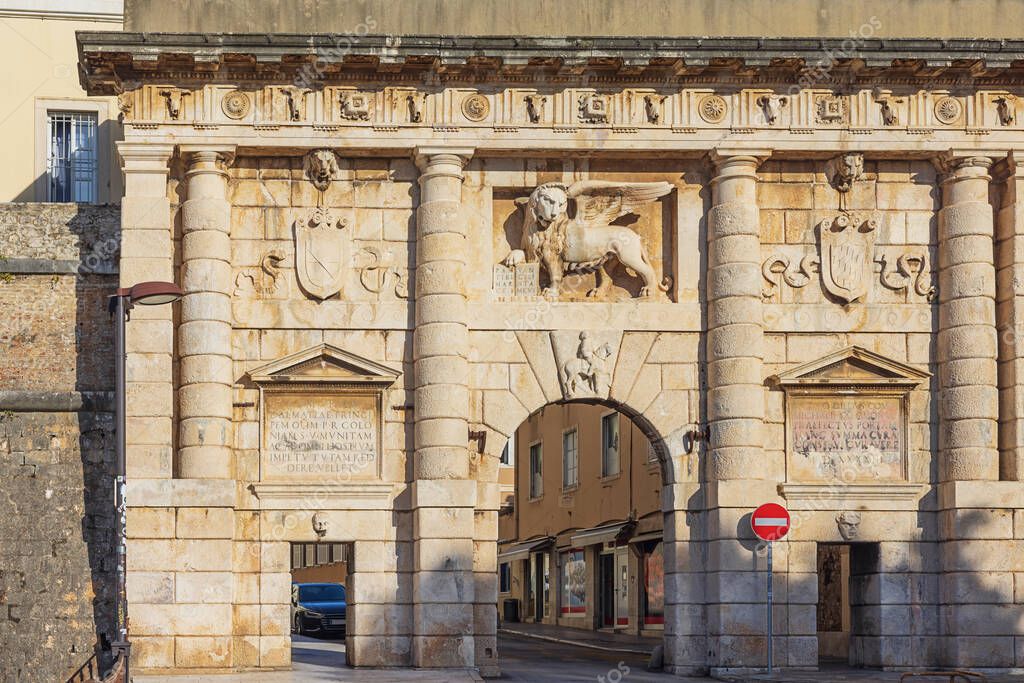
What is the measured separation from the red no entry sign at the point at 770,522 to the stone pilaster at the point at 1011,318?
13.0 ft

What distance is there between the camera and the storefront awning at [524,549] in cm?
5572

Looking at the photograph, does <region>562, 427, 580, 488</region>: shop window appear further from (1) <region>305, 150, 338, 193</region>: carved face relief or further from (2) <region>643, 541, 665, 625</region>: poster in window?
(1) <region>305, 150, 338, 193</region>: carved face relief

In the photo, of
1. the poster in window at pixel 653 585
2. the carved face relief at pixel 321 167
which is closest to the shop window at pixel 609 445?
the poster in window at pixel 653 585

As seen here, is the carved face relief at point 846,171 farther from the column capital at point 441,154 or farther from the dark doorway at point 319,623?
the dark doorway at point 319,623

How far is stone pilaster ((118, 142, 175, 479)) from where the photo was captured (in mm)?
30203

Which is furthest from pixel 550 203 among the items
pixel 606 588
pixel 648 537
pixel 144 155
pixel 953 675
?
pixel 606 588

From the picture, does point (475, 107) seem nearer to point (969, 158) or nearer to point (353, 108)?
point (353, 108)

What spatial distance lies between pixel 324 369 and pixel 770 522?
7.35 meters

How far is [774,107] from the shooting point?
31297 millimetres

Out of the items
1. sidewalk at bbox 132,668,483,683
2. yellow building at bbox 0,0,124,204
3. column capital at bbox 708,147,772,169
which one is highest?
yellow building at bbox 0,0,124,204

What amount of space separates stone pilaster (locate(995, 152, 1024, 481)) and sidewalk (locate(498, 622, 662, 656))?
9.84m

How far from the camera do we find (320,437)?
30.8 meters

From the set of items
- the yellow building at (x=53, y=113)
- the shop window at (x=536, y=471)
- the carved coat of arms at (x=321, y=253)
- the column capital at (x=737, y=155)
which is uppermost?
A: the yellow building at (x=53, y=113)

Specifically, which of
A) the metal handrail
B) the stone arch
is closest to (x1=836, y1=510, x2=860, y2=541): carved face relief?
the stone arch
